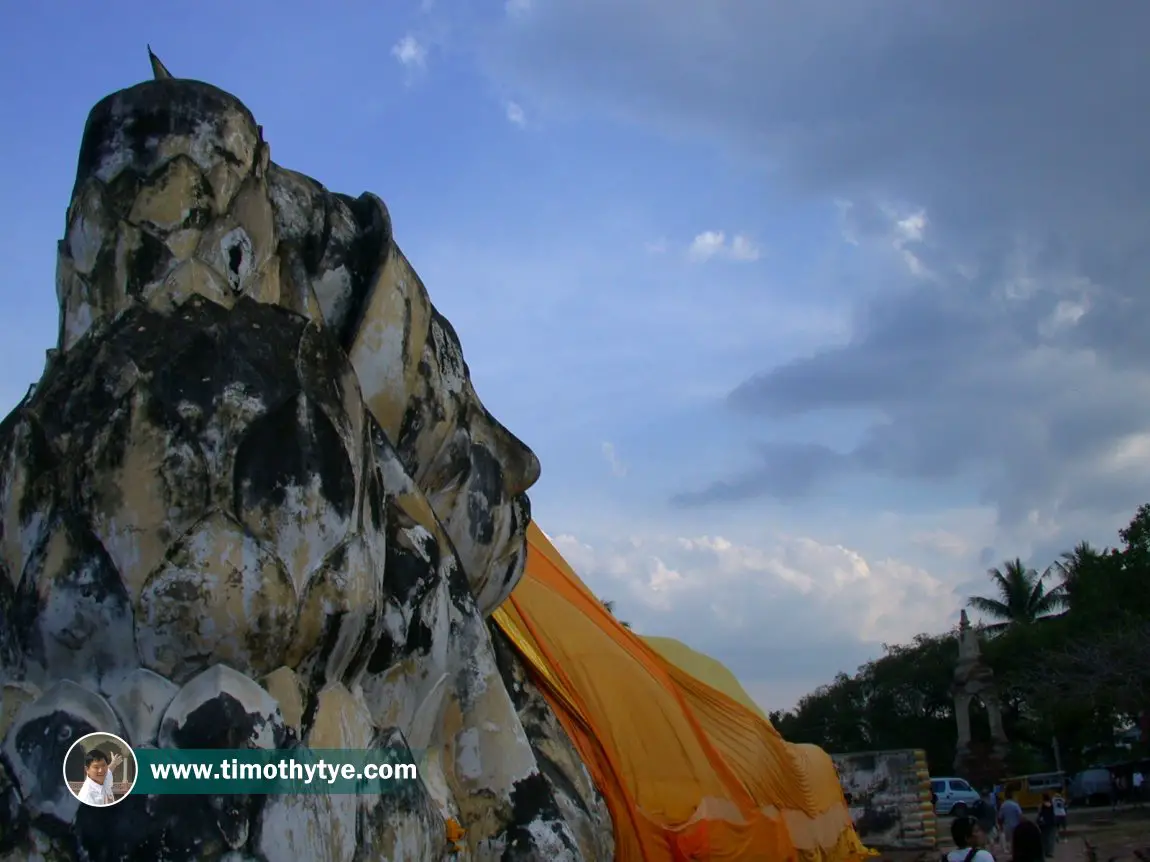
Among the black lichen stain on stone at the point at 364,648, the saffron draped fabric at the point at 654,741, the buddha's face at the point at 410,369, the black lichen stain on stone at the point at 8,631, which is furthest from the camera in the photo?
the saffron draped fabric at the point at 654,741

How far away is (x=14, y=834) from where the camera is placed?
2391 millimetres

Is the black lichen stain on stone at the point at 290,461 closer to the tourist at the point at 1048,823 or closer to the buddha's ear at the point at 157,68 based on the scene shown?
the buddha's ear at the point at 157,68

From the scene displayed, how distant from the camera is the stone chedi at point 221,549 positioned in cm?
242

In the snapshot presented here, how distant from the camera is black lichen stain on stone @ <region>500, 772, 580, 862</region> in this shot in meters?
3.35

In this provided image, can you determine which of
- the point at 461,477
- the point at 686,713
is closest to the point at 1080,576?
the point at 686,713

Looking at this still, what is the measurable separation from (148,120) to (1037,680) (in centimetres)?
2494

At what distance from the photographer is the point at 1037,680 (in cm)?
2483

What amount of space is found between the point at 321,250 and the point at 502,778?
5.24 ft

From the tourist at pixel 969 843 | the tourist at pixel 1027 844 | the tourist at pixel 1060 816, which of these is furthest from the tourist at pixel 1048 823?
the tourist at pixel 969 843

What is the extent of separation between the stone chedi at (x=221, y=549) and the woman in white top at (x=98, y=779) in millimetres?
29

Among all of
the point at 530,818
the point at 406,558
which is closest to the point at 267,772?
the point at 406,558

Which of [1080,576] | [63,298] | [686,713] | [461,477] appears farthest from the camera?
[1080,576]

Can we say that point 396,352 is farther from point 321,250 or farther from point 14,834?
point 14,834

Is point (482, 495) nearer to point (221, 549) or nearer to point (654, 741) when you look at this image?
point (221, 549)
